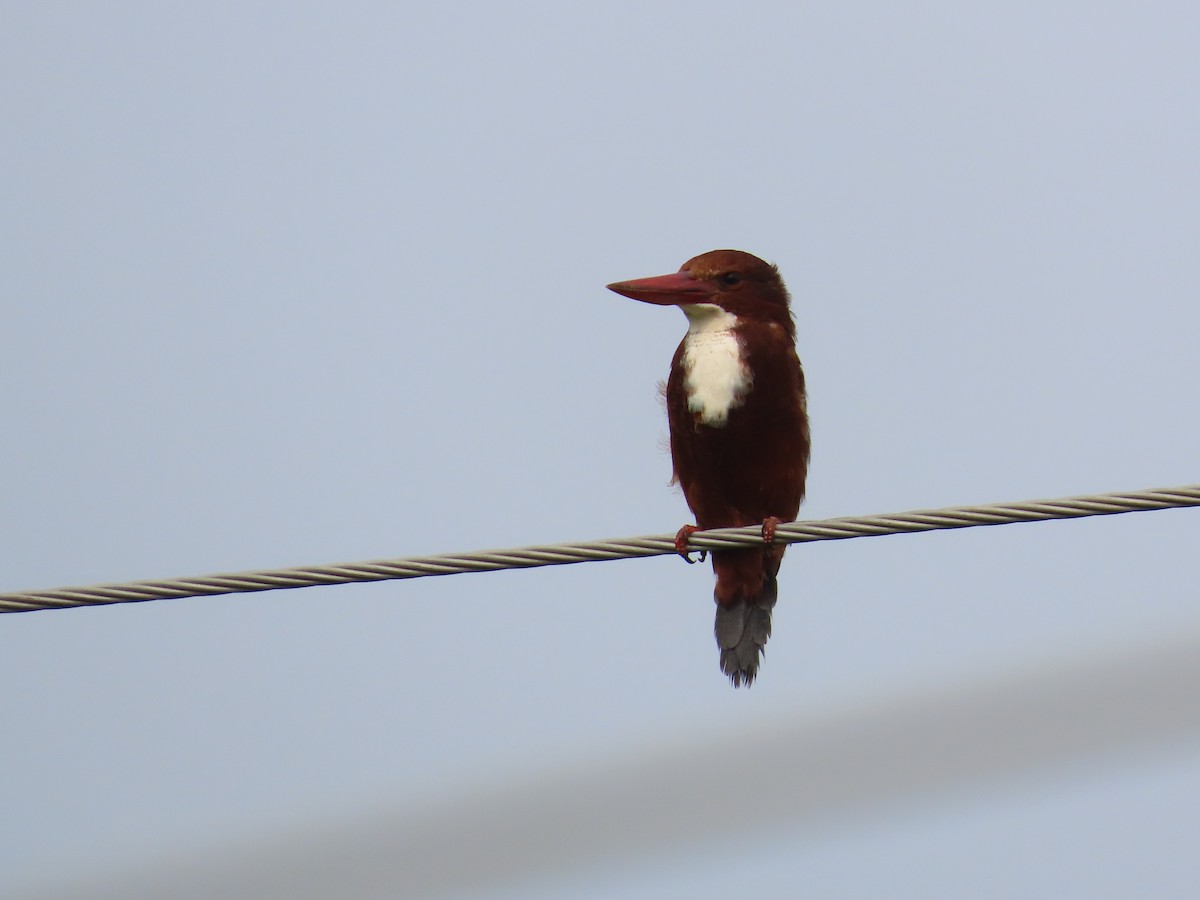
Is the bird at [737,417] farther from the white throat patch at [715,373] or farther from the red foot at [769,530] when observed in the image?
the red foot at [769,530]

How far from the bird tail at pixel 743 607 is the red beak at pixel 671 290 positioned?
535 mm

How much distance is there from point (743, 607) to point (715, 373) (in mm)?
511

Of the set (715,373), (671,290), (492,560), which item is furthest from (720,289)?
(492,560)

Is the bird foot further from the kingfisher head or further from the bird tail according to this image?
the kingfisher head

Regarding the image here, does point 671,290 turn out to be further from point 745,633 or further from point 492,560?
point 492,560

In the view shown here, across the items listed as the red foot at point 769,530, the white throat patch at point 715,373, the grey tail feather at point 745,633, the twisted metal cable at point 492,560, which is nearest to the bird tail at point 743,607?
the grey tail feather at point 745,633

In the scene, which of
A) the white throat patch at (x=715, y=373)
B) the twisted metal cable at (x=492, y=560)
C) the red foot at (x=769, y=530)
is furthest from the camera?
the white throat patch at (x=715, y=373)

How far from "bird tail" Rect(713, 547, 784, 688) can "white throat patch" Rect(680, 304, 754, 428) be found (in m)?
0.32

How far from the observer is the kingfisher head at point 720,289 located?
3.32 metres

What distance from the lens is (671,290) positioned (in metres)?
3.34

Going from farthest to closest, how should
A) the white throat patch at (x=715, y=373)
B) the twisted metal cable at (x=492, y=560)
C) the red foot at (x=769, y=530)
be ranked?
the white throat patch at (x=715, y=373)
the red foot at (x=769, y=530)
the twisted metal cable at (x=492, y=560)

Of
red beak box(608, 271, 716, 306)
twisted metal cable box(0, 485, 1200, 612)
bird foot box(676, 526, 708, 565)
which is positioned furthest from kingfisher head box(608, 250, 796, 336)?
twisted metal cable box(0, 485, 1200, 612)

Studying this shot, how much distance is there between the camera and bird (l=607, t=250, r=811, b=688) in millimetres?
3195

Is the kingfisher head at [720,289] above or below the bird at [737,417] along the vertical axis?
above
